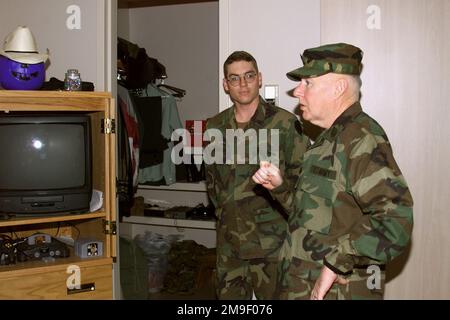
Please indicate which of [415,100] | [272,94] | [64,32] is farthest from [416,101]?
[64,32]

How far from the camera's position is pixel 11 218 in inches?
93.8

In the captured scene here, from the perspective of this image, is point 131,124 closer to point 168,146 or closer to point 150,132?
point 150,132

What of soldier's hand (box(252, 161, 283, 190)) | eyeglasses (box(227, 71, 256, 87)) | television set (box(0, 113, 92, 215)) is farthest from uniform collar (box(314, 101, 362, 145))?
television set (box(0, 113, 92, 215))

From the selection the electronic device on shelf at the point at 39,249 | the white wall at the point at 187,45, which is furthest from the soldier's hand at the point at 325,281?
the white wall at the point at 187,45

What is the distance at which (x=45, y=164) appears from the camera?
250 centimetres

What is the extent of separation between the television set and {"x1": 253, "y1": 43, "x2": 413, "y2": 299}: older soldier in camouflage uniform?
1.12 m

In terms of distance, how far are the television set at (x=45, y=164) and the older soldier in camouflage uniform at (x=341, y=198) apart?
112 centimetres

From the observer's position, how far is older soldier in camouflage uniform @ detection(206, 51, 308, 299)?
248 centimetres

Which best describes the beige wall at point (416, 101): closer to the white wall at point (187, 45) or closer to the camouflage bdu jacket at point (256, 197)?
the camouflage bdu jacket at point (256, 197)

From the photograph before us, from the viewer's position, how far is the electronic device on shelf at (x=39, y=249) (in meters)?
2.51

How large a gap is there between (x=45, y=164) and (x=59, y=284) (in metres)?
0.62

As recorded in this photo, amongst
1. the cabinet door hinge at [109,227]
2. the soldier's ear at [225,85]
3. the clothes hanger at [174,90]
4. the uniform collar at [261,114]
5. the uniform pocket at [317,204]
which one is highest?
the clothes hanger at [174,90]

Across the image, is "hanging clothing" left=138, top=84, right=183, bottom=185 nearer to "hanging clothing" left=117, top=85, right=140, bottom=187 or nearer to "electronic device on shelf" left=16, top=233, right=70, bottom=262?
"hanging clothing" left=117, top=85, right=140, bottom=187

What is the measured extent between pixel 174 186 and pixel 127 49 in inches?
47.9
